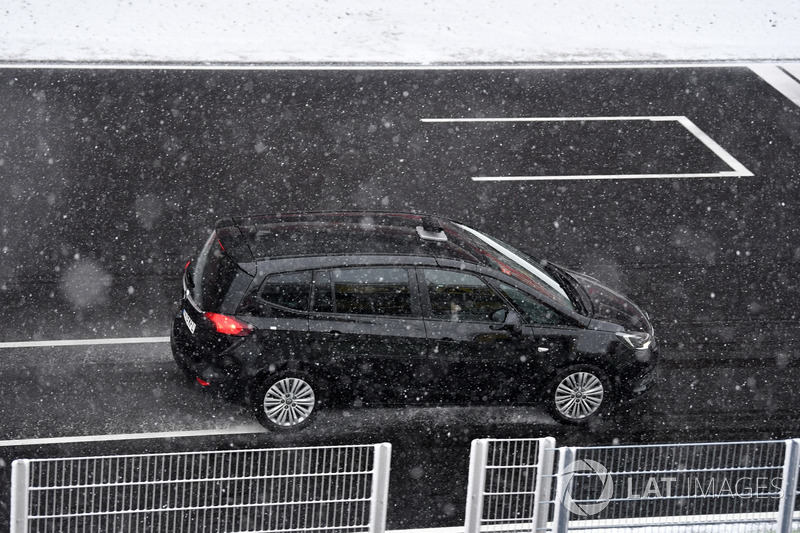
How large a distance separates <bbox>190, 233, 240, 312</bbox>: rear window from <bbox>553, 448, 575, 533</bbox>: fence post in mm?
3796

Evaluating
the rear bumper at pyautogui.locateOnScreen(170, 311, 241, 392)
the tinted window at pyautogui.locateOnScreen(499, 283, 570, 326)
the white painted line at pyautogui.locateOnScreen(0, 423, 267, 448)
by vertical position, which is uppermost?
the tinted window at pyautogui.locateOnScreen(499, 283, 570, 326)

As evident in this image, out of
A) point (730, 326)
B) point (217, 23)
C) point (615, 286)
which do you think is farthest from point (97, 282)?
point (217, 23)

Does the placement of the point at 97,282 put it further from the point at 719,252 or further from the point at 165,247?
the point at 719,252

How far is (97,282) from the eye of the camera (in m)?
12.3

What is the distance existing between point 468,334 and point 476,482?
2972mm

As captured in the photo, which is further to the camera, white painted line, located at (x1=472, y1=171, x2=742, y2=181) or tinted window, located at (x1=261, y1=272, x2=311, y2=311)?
white painted line, located at (x1=472, y1=171, x2=742, y2=181)

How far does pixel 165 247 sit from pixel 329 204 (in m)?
2.47

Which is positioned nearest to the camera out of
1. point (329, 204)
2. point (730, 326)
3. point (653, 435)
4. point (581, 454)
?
point (581, 454)

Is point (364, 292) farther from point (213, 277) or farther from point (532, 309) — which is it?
point (532, 309)

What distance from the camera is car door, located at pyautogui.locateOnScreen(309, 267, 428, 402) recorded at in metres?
9.46

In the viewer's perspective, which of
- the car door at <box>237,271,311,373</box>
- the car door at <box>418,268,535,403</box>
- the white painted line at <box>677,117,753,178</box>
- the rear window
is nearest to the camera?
the car door at <box>237,271,311,373</box>

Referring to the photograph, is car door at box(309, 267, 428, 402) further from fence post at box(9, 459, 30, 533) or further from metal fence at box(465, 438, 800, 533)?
fence post at box(9, 459, 30, 533)

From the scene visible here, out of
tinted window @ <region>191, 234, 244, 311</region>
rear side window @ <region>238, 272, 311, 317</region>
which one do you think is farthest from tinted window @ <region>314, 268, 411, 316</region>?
tinted window @ <region>191, 234, 244, 311</region>

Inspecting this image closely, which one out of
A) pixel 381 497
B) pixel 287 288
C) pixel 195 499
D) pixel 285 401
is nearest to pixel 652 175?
pixel 287 288
